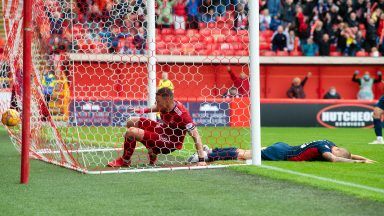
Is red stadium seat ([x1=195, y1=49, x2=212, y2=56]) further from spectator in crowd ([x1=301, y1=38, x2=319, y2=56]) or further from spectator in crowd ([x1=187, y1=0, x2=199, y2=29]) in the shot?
spectator in crowd ([x1=301, y1=38, x2=319, y2=56])

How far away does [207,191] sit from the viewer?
833cm

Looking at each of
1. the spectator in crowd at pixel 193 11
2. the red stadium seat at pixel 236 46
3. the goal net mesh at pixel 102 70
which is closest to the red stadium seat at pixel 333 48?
the goal net mesh at pixel 102 70

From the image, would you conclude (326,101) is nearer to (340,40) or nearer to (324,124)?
(324,124)

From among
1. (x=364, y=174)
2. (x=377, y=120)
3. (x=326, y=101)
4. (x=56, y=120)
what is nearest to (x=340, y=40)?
(x=326, y=101)

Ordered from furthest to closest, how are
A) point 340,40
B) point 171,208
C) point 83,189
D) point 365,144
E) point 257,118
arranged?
point 340,40 → point 365,144 → point 257,118 → point 83,189 → point 171,208

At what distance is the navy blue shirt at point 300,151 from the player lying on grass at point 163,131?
47.7 inches

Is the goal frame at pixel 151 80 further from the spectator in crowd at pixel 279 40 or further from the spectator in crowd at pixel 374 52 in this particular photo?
the spectator in crowd at pixel 374 52

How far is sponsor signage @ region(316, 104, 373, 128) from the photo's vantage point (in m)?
25.5

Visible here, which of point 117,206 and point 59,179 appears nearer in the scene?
point 117,206

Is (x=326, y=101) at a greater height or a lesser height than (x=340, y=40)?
lesser

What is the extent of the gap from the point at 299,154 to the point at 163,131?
6.35 feet

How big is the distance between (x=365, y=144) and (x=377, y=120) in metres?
0.77

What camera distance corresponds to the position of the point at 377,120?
17.2 metres

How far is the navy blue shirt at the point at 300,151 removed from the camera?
37.8ft
